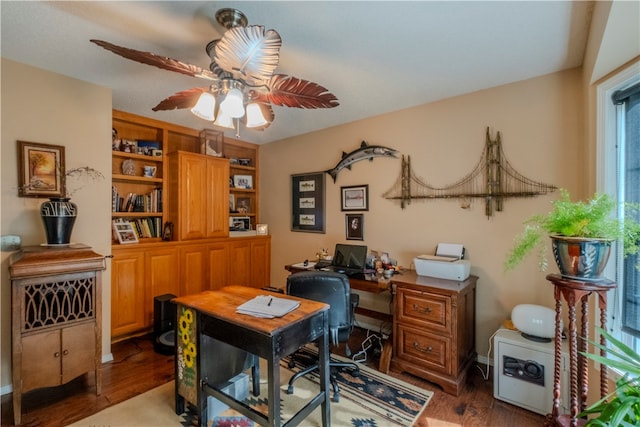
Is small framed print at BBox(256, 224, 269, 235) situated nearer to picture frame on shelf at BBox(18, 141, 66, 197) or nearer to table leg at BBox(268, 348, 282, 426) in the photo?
picture frame on shelf at BBox(18, 141, 66, 197)

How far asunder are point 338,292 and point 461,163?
1674mm

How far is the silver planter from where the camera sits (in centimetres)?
130

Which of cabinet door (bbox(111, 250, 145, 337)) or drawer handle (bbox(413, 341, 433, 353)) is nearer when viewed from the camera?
drawer handle (bbox(413, 341, 433, 353))

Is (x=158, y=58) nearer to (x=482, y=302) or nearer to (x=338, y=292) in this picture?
(x=338, y=292)

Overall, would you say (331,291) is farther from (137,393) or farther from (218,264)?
(218,264)

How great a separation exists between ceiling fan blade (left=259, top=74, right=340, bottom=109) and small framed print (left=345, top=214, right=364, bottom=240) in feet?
5.73

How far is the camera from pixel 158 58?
1.47m

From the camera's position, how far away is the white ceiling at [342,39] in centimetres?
155

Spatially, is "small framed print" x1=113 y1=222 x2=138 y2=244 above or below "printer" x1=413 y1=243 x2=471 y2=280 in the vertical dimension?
above

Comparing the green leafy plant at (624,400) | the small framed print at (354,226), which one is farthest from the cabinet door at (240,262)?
the green leafy plant at (624,400)

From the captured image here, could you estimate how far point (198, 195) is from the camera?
3531mm

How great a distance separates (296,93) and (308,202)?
2161mm

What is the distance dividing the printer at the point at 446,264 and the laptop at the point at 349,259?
0.59 m

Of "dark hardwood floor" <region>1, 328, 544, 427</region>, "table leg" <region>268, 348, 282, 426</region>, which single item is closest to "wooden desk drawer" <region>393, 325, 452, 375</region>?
"dark hardwood floor" <region>1, 328, 544, 427</region>
